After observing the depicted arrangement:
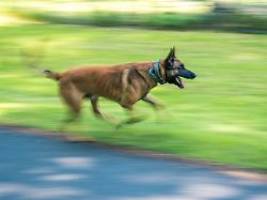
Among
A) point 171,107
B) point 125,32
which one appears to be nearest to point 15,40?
point 125,32

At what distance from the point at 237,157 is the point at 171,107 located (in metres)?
3.07

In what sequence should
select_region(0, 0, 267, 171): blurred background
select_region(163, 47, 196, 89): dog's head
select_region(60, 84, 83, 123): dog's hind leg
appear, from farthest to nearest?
select_region(0, 0, 267, 171): blurred background
select_region(60, 84, 83, 123): dog's hind leg
select_region(163, 47, 196, 89): dog's head

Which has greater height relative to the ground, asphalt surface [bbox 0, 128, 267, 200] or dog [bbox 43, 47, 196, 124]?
dog [bbox 43, 47, 196, 124]

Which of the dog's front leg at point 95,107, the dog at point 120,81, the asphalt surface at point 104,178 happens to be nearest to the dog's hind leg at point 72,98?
the dog at point 120,81

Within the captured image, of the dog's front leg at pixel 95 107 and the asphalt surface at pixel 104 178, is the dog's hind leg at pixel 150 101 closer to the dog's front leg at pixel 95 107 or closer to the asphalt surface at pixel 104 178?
the dog's front leg at pixel 95 107

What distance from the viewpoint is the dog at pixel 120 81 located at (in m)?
8.74

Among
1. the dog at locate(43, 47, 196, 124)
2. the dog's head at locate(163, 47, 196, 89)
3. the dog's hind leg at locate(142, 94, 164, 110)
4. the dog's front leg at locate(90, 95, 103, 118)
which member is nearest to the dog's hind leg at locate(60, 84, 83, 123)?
the dog at locate(43, 47, 196, 124)

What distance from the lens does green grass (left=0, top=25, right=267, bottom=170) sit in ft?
28.9

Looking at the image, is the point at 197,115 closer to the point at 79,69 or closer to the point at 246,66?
the point at 79,69

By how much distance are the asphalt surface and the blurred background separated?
617 millimetres

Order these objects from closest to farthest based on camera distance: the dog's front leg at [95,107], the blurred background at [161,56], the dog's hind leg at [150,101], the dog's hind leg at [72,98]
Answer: the dog's hind leg at [72,98] < the blurred background at [161,56] < the dog's hind leg at [150,101] < the dog's front leg at [95,107]

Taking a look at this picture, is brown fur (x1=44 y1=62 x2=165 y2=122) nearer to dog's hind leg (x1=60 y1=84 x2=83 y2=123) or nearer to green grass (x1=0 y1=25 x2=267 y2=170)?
dog's hind leg (x1=60 y1=84 x2=83 y2=123)

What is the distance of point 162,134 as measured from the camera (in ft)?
29.9

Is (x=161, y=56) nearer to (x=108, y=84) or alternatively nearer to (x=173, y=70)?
(x=108, y=84)
